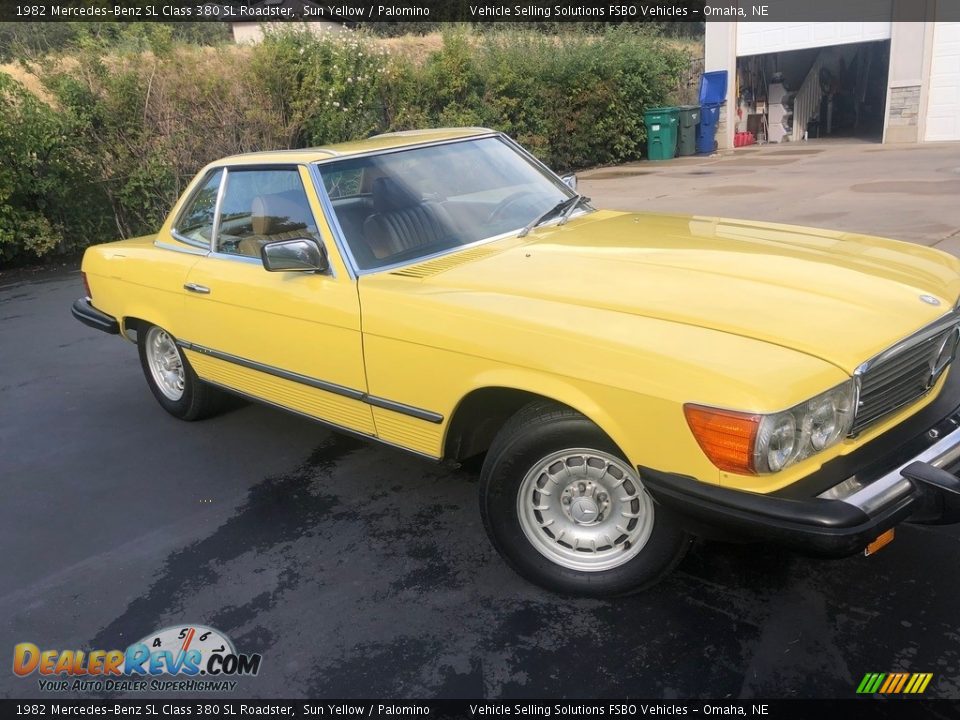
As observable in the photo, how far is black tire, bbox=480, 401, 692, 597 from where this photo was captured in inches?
105

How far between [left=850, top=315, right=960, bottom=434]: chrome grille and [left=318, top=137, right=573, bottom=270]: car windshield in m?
1.84

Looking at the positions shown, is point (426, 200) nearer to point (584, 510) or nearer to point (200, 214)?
point (200, 214)

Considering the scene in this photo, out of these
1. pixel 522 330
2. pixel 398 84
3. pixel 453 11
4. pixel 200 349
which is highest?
pixel 453 11

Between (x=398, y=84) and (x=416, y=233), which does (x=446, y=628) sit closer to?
(x=416, y=233)

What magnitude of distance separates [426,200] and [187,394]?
2.08m

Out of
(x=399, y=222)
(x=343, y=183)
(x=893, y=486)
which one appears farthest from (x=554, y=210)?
(x=893, y=486)

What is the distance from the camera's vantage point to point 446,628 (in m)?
2.84

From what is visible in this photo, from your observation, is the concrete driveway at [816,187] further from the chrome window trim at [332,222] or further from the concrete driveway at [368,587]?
the chrome window trim at [332,222]

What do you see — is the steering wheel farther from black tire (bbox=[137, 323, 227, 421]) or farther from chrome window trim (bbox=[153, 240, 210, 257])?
black tire (bbox=[137, 323, 227, 421])

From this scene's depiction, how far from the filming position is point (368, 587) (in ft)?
10.3

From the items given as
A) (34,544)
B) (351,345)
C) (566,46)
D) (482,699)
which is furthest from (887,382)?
(566,46)

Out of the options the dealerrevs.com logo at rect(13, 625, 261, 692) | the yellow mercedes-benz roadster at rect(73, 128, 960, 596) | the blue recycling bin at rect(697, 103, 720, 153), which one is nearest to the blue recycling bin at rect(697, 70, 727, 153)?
the blue recycling bin at rect(697, 103, 720, 153)

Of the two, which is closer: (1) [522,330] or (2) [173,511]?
(1) [522,330]

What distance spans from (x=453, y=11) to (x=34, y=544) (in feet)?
127
